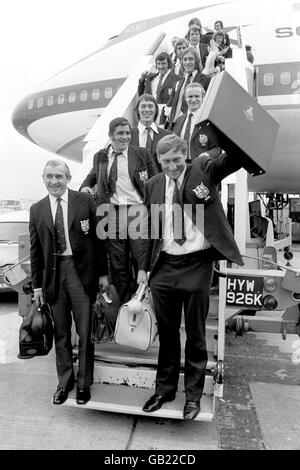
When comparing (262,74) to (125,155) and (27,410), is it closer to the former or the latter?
(125,155)

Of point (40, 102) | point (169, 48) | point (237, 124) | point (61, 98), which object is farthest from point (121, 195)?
point (40, 102)

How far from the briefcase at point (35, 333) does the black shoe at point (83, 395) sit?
0.36 metres

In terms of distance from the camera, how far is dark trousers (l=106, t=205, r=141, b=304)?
10.4 feet

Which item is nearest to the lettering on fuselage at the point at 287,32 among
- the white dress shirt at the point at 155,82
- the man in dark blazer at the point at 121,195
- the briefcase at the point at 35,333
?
the white dress shirt at the point at 155,82

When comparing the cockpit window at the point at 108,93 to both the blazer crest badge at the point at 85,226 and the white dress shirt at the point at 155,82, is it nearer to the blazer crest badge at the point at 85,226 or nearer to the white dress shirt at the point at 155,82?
the white dress shirt at the point at 155,82

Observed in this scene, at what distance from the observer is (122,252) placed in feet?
10.5

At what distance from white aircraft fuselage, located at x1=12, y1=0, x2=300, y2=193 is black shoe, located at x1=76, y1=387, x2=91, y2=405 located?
574cm

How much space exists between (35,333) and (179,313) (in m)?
0.98

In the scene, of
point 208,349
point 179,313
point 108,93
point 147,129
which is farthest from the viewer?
point 108,93

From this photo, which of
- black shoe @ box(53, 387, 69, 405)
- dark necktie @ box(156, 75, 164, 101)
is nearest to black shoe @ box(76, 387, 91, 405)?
black shoe @ box(53, 387, 69, 405)

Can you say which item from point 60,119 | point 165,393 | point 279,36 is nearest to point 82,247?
point 165,393

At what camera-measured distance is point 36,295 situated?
3.02 metres

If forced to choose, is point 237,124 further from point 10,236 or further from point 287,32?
point 287,32

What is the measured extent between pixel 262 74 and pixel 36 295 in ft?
24.5
